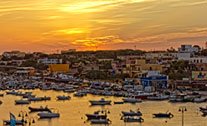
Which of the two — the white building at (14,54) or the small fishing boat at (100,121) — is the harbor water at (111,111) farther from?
the white building at (14,54)

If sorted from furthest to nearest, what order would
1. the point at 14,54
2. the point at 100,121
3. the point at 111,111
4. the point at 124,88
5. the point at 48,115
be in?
the point at 14,54, the point at 124,88, the point at 111,111, the point at 48,115, the point at 100,121

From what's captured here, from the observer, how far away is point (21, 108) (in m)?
16.4

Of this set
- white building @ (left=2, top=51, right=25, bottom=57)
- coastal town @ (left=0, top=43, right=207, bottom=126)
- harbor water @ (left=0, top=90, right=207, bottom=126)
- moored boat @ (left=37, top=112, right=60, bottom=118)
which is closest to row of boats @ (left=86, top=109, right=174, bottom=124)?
coastal town @ (left=0, top=43, right=207, bottom=126)

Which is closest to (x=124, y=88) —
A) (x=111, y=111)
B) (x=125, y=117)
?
(x=111, y=111)

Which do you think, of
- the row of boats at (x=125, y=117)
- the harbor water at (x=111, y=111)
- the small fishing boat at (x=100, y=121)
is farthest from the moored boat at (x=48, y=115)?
the small fishing boat at (x=100, y=121)

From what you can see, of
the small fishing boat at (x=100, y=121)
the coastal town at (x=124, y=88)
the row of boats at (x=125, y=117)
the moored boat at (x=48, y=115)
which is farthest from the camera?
the coastal town at (x=124, y=88)

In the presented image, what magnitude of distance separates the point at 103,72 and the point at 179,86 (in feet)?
24.7

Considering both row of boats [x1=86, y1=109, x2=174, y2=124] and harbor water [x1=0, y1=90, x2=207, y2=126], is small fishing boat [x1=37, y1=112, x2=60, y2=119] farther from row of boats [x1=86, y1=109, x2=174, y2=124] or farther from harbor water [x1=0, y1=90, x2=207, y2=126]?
row of boats [x1=86, y1=109, x2=174, y2=124]

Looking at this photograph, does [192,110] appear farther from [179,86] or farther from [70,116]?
[179,86]

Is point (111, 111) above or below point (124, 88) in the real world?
below

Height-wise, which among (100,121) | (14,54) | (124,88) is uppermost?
(14,54)

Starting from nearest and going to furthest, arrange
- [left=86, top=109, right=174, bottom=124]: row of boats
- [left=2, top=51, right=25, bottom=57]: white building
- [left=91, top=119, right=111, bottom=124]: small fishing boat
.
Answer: [left=91, top=119, right=111, bottom=124]: small fishing boat → [left=86, top=109, right=174, bottom=124]: row of boats → [left=2, top=51, right=25, bottom=57]: white building

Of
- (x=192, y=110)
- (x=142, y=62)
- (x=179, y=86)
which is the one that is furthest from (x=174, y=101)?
(x=142, y=62)

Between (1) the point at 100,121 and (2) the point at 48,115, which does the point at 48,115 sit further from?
(1) the point at 100,121
